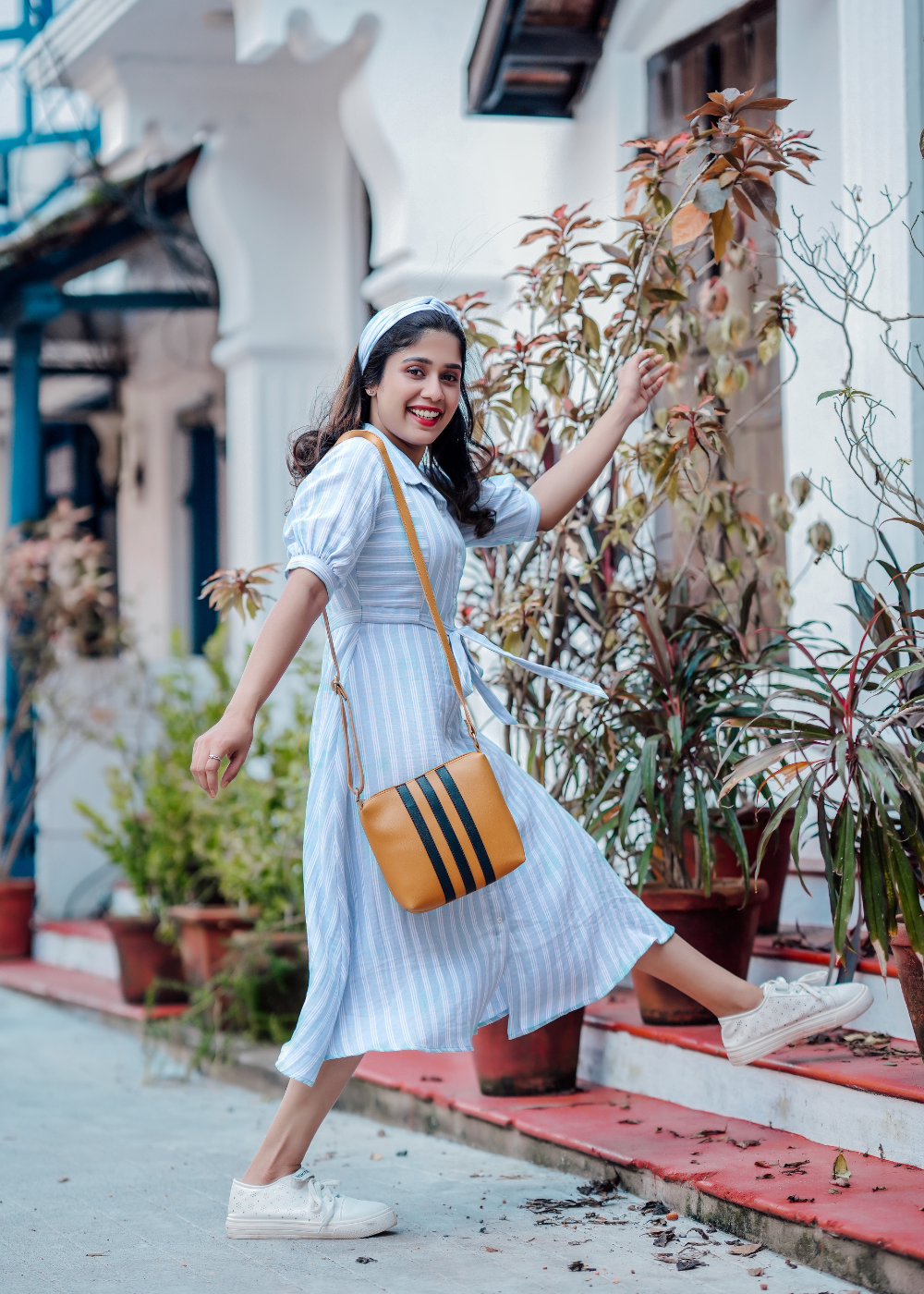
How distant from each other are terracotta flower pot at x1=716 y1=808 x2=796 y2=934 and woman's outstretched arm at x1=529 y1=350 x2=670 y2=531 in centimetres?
135

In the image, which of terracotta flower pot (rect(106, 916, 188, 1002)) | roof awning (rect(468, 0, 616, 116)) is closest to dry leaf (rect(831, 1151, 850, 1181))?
terracotta flower pot (rect(106, 916, 188, 1002))

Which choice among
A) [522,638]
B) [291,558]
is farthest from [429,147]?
[291,558]

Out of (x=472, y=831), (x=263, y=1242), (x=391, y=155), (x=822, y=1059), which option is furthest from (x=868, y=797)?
(x=391, y=155)

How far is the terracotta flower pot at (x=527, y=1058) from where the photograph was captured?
155 inches

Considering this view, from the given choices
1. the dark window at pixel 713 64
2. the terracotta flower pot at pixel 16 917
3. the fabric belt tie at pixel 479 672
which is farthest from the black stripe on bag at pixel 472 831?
the terracotta flower pot at pixel 16 917

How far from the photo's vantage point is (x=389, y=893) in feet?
9.89

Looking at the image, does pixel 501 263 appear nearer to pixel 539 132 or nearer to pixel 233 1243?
pixel 539 132

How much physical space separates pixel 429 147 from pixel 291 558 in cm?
347

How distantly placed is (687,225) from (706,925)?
1.70 m

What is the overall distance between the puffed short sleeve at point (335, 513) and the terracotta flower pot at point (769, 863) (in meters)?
1.78

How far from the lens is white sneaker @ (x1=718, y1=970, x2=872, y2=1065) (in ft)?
10.2

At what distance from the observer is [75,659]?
8.10 meters

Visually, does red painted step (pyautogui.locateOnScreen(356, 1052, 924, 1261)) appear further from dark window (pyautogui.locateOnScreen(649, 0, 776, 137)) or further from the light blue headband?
dark window (pyautogui.locateOnScreen(649, 0, 776, 137))

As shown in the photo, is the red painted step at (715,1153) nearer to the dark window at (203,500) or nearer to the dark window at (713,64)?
the dark window at (713,64)
